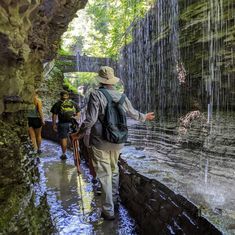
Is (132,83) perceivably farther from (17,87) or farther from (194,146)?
(17,87)

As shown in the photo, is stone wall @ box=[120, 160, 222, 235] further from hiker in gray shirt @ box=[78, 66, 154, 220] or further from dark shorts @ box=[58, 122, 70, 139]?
dark shorts @ box=[58, 122, 70, 139]

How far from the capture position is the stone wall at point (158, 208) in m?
2.72

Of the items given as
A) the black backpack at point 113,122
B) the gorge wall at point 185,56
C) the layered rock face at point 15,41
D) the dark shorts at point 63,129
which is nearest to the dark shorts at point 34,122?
the dark shorts at point 63,129

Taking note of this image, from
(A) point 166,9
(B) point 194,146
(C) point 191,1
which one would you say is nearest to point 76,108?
(B) point 194,146

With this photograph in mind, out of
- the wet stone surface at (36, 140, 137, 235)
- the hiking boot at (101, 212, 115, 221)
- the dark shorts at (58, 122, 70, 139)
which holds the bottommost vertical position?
the wet stone surface at (36, 140, 137, 235)

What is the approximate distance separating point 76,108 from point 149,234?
458cm

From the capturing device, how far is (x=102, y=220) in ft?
13.5

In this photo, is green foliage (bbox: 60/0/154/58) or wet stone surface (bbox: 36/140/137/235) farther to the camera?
green foliage (bbox: 60/0/154/58)

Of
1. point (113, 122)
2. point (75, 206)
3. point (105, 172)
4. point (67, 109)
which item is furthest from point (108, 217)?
point (67, 109)

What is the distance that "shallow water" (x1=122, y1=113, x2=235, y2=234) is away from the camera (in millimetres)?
3000

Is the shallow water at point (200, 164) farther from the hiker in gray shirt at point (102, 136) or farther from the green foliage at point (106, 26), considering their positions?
the green foliage at point (106, 26)

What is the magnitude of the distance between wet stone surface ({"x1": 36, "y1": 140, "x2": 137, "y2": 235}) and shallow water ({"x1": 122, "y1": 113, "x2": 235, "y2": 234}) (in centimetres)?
72

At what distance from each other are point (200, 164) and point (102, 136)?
245 centimetres

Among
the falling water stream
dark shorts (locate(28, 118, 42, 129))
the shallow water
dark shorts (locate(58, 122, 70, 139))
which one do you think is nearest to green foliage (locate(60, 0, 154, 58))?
the falling water stream
